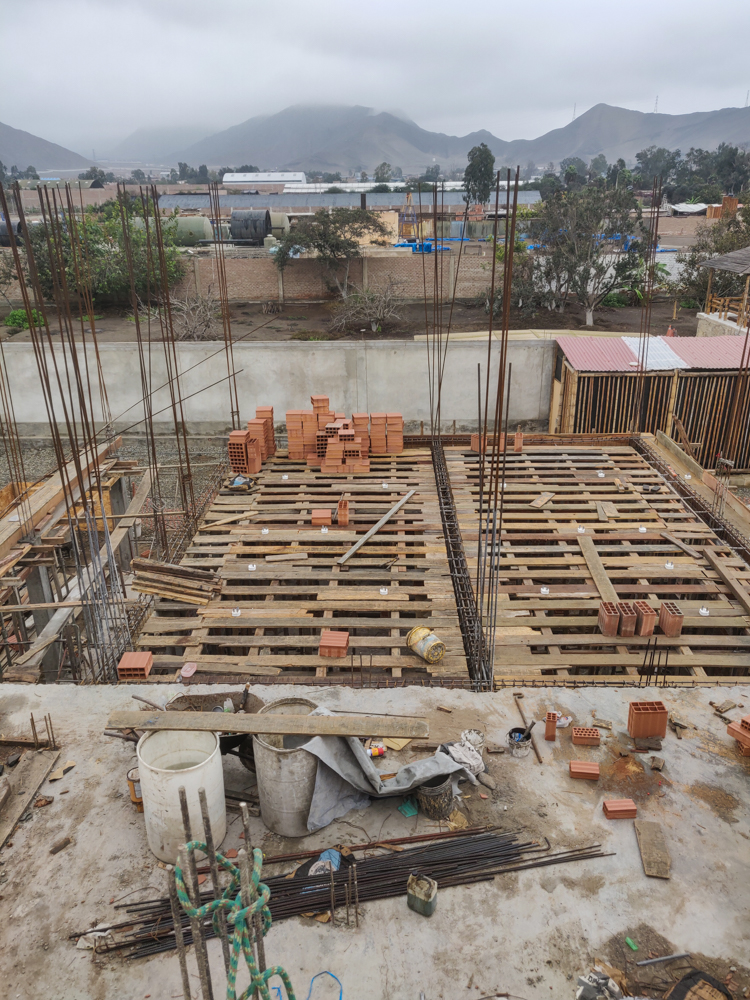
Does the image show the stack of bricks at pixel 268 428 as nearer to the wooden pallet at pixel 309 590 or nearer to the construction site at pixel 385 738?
the construction site at pixel 385 738

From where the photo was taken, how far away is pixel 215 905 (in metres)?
2.79

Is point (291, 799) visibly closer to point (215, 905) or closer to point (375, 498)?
point (215, 905)

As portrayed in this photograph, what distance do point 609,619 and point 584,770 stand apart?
8.60 ft

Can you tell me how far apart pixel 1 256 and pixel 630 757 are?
28785 mm

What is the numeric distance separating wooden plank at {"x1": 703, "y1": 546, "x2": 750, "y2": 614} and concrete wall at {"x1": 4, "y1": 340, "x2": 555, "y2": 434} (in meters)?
8.44

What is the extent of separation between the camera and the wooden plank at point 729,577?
7883mm

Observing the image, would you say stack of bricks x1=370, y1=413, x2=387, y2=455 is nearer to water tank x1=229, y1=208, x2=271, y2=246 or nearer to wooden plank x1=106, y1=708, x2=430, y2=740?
wooden plank x1=106, y1=708, x2=430, y2=740

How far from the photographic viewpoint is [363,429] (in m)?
11.5

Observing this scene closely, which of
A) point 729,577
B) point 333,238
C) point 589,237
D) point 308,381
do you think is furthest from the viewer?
point 333,238

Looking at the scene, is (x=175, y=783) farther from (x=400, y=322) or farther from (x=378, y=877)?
(x=400, y=322)

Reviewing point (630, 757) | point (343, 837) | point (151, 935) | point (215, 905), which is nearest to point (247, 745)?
point (343, 837)

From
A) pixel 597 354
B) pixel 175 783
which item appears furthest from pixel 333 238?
pixel 175 783

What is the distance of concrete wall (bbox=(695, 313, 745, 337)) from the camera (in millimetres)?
17350

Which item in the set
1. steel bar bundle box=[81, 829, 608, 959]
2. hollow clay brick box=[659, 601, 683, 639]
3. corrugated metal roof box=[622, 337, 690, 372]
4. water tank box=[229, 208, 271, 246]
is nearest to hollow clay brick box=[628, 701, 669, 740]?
steel bar bundle box=[81, 829, 608, 959]
